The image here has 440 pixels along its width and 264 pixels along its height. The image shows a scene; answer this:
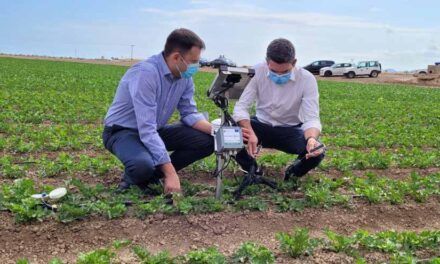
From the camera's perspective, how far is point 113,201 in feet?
15.4

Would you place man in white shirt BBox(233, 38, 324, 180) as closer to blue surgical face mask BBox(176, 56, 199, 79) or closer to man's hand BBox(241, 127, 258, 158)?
man's hand BBox(241, 127, 258, 158)

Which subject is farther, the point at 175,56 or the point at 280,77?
the point at 280,77

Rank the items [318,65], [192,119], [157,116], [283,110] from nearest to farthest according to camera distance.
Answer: [157,116] < [192,119] < [283,110] < [318,65]

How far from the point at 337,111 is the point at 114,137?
11033 millimetres

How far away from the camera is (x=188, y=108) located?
5445 mm

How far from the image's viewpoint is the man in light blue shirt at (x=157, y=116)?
15.2ft

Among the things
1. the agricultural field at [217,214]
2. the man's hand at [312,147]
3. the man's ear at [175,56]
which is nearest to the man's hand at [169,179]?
the agricultural field at [217,214]

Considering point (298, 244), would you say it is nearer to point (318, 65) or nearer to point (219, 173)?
point (219, 173)

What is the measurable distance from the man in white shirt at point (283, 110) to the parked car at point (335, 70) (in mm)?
41053

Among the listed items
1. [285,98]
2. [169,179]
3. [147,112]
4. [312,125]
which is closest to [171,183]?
[169,179]

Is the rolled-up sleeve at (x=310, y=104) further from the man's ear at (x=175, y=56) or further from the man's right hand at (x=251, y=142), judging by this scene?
the man's ear at (x=175, y=56)

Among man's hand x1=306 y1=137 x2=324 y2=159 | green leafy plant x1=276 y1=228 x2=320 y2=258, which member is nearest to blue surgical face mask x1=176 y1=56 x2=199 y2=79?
man's hand x1=306 y1=137 x2=324 y2=159

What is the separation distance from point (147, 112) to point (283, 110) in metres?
1.75

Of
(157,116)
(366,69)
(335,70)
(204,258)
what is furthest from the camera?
(366,69)
